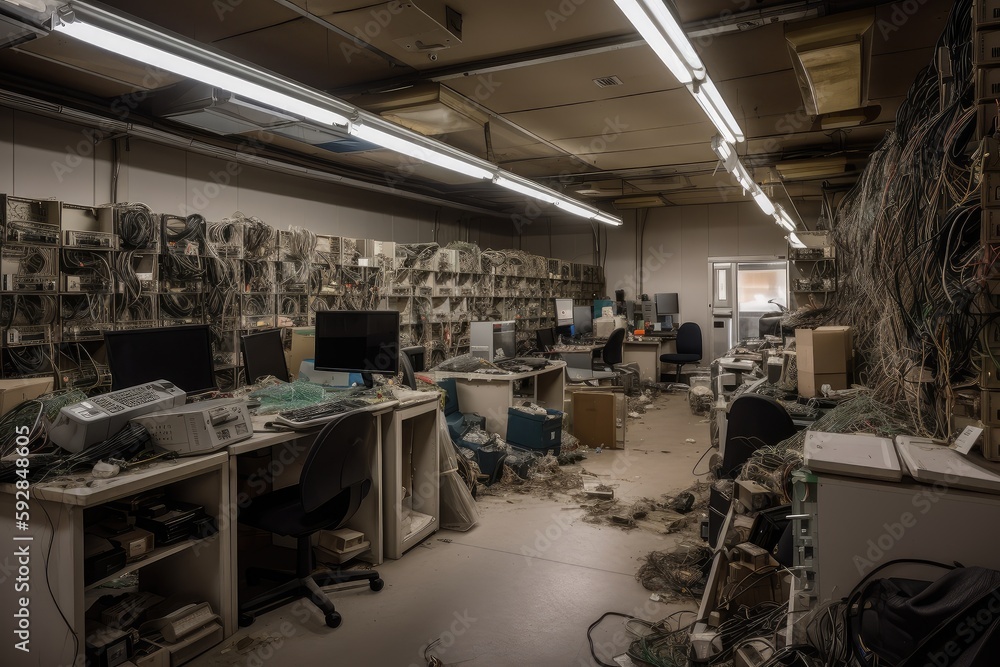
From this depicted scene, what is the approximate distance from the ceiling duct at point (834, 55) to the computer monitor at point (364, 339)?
2801 millimetres

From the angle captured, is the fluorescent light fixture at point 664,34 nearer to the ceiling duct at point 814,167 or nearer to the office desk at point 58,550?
the office desk at point 58,550

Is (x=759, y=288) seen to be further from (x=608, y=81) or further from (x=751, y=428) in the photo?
(x=751, y=428)

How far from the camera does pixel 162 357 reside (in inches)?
105

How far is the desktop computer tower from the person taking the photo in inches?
220

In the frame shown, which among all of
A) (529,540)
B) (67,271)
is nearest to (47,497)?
(529,540)

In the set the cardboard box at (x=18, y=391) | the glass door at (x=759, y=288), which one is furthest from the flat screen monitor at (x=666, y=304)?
the cardboard box at (x=18, y=391)

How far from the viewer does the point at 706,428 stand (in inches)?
260

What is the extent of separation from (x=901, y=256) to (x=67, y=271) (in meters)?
5.11

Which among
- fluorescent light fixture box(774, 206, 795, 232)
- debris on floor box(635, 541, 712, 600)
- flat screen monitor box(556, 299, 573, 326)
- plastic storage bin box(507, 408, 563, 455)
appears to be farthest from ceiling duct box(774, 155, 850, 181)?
debris on floor box(635, 541, 712, 600)

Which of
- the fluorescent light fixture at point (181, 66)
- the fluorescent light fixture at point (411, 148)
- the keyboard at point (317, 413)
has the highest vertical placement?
the fluorescent light fixture at point (411, 148)

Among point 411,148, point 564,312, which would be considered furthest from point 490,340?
point 564,312

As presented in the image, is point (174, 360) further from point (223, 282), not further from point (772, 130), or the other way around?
point (772, 130)

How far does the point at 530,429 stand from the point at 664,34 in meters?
3.19

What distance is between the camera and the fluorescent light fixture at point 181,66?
2105 mm
